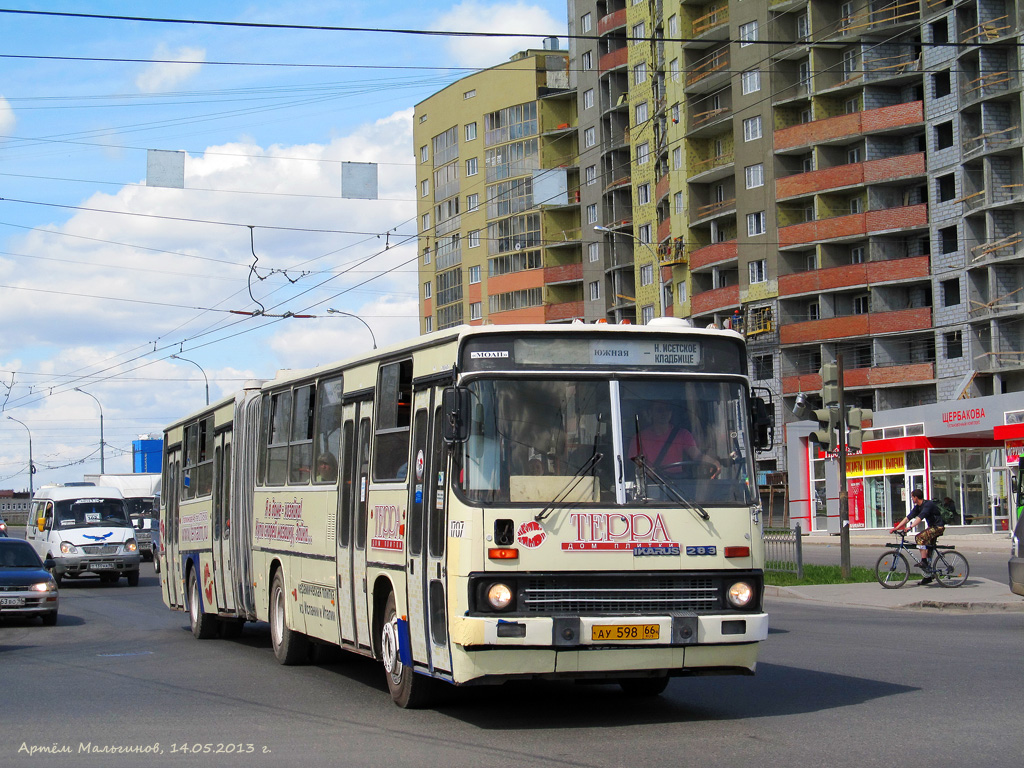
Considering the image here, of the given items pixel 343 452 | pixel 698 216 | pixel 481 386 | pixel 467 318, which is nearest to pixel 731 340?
pixel 481 386

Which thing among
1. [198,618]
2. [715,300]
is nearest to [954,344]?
[715,300]

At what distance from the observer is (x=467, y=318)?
9275 centimetres

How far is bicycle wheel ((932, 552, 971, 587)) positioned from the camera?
22.9 metres

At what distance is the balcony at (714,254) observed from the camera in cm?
7000

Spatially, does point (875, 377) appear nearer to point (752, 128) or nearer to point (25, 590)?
point (752, 128)

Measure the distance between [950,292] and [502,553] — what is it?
185 ft

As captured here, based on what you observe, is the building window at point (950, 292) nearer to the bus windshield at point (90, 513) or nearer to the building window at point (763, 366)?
the building window at point (763, 366)

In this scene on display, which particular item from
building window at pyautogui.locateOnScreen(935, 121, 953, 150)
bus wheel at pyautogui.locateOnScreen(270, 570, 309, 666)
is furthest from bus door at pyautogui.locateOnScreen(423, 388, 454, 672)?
building window at pyautogui.locateOnScreen(935, 121, 953, 150)

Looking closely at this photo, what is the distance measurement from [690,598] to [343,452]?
167 inches

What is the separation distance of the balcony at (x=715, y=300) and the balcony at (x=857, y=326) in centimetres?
406

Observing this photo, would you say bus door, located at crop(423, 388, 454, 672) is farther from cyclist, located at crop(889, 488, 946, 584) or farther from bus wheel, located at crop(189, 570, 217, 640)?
cyclist, located at crop(889, 488, 946, 584)

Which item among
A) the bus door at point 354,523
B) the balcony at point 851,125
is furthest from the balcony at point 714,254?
the bus door at point 354,523

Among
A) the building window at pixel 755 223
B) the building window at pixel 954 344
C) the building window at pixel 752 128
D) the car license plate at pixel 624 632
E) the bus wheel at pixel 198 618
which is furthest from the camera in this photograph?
the building window at pixel 752 128

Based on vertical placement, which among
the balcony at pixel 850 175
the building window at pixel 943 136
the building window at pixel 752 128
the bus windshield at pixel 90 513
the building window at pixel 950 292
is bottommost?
the bus windshield at pixel 90 513
